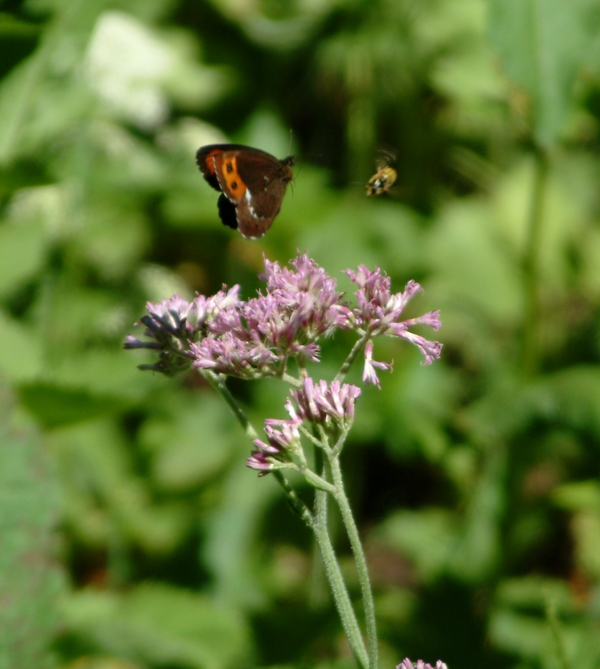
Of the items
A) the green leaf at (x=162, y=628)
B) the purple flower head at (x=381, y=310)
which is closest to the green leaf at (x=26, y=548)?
the green leaf at (x=162, y=628)

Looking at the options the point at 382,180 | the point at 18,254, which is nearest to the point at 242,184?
the point at 382,180

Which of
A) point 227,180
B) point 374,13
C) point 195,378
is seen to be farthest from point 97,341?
point 374,13

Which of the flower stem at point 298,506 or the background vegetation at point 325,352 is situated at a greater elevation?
the background vegetation at point 325,352

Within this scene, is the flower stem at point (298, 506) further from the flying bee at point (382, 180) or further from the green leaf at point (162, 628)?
the green leaf at point (162, 628)

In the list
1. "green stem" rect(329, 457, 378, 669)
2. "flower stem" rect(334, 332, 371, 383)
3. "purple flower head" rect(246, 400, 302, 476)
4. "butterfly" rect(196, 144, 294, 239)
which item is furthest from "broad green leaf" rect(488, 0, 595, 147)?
"green stem" rect(329, 457, 378, 669)

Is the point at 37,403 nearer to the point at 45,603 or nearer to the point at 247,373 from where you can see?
the point at 45,603

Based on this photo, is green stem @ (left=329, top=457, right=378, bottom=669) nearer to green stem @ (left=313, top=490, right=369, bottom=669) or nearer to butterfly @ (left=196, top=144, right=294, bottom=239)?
green stem @ (left=313, top=490, right=369, bottom=669)
